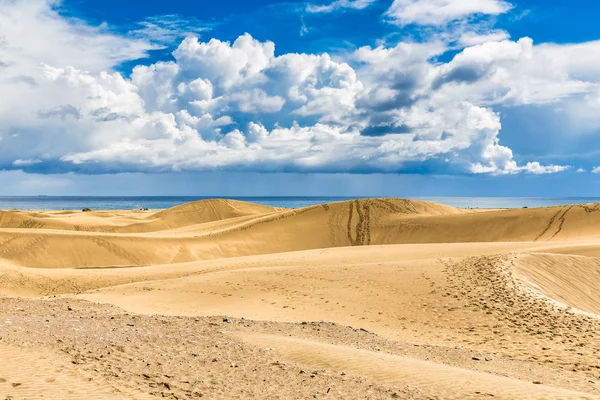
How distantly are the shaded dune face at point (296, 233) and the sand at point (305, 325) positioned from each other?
0.99 ft

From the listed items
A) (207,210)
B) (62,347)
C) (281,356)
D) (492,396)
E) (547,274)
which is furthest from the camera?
(207,210)

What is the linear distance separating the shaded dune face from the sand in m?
0.30

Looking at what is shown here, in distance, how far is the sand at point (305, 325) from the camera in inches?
333

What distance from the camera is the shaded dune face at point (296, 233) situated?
36312mm

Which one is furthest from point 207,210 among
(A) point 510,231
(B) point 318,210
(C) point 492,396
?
(C) point 492,396

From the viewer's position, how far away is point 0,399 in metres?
6.74

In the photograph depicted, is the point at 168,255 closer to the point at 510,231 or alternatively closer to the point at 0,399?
the point at 510,231

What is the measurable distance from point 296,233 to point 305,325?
32764 mm

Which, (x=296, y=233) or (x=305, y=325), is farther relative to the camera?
(x=296, y=233)

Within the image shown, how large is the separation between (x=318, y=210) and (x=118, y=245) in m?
20.5

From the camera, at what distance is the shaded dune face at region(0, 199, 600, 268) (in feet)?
119

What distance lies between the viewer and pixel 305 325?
14430mm

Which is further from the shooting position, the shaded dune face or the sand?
the shaded dune face

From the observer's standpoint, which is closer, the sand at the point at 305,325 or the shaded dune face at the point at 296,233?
the sand at the point at 305,325
